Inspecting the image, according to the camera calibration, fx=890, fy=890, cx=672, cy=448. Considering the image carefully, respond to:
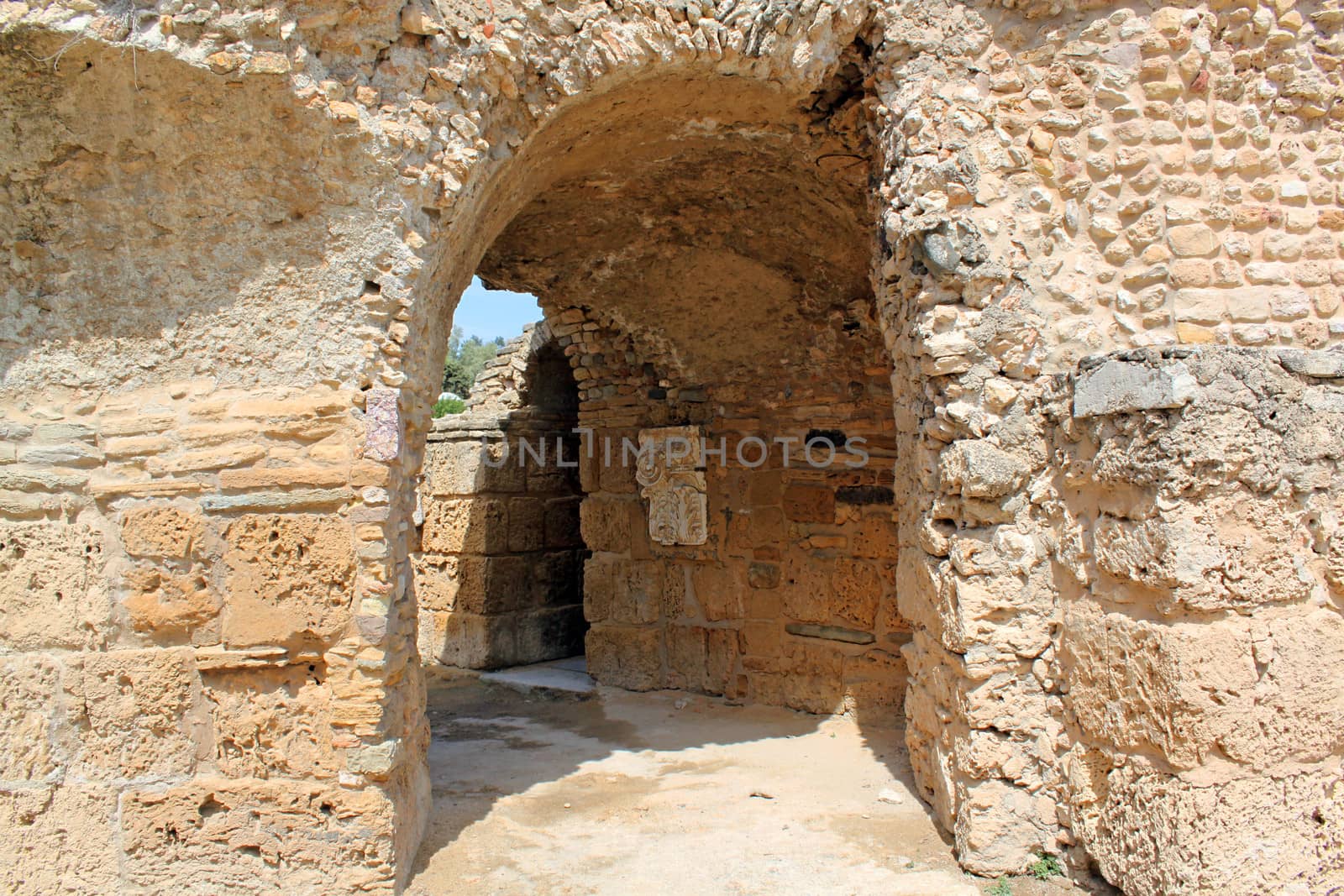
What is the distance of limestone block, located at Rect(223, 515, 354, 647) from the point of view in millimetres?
2881

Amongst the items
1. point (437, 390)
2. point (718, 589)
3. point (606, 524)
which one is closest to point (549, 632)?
point (606, 524)

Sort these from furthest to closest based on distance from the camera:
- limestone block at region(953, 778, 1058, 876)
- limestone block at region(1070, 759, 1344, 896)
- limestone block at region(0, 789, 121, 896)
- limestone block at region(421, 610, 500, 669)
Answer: limestone block at region(421, 610, 500, 669) → limestone block at region(953, 778, 1058, 876) → limestone block at region(0, 789, 121, 896) → limestone block at region(1070, 759, 1344, 896)

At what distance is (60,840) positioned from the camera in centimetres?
285

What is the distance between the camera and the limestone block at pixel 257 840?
2846 mm

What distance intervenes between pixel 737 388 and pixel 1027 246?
8.63 ft

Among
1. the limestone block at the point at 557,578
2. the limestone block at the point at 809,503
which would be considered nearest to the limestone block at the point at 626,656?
the limestone block at the point at 557,578

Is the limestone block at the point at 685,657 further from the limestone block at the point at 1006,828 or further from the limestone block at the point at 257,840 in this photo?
the limestone block at the point at 257,840

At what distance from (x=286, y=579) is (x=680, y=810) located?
190 centimetres

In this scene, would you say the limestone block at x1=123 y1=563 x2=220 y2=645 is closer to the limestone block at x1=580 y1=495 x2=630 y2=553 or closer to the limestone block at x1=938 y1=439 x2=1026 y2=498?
the limestone block at x1=938 y1=439 x2=1026 y2=498

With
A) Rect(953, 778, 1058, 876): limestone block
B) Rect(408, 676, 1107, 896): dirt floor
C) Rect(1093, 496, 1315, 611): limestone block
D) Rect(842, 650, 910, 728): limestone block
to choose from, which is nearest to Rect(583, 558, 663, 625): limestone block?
Rect(408, 676, 1107, 896): dirt floor

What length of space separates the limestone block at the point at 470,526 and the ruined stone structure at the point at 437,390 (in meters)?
3.44

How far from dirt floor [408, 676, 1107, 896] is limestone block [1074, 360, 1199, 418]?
62.1 inches

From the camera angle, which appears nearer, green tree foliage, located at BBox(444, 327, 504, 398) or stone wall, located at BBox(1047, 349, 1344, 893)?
stone wall, located at BBox(1047, 349, 1344, 893)

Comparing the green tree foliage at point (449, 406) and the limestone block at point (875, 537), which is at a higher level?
the green tree foliage at point (449, 406)
